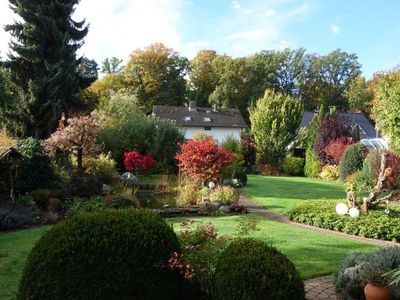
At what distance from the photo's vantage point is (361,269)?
5098 mm

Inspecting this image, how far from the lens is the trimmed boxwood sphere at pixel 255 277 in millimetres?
4168

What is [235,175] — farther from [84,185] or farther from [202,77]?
[202,77]

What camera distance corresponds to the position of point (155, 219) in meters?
4.97

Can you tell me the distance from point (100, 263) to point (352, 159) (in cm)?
2077

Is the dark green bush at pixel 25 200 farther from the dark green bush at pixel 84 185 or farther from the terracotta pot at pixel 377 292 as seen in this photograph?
the terracotta pot at pixel 377 292

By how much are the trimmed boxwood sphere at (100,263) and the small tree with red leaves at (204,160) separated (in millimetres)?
10669

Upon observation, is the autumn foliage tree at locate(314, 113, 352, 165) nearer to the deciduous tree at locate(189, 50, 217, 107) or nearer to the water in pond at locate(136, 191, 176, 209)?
the water in pond at locate(136, 191, 176, 209)

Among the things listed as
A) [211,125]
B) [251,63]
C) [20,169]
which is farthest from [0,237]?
[251,63]

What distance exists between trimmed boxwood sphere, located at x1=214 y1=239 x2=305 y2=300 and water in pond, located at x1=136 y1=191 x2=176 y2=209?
9823 mm

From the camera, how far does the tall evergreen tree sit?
22.8 meters

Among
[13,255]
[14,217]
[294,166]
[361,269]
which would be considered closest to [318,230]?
[361,269]

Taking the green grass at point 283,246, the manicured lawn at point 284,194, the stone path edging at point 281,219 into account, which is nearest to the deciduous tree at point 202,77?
the manicured lawn at point 284,194

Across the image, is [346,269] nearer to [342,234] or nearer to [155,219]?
[155,219]

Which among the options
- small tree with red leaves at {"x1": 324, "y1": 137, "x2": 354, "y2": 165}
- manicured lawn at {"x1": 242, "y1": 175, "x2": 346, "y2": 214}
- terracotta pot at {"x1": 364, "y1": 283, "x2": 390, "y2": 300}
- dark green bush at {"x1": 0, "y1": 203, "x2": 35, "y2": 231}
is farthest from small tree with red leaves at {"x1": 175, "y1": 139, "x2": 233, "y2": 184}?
small tree with red leaves at {"x1": 324, "y1": 137, "x2": 354, "y2": 165}
